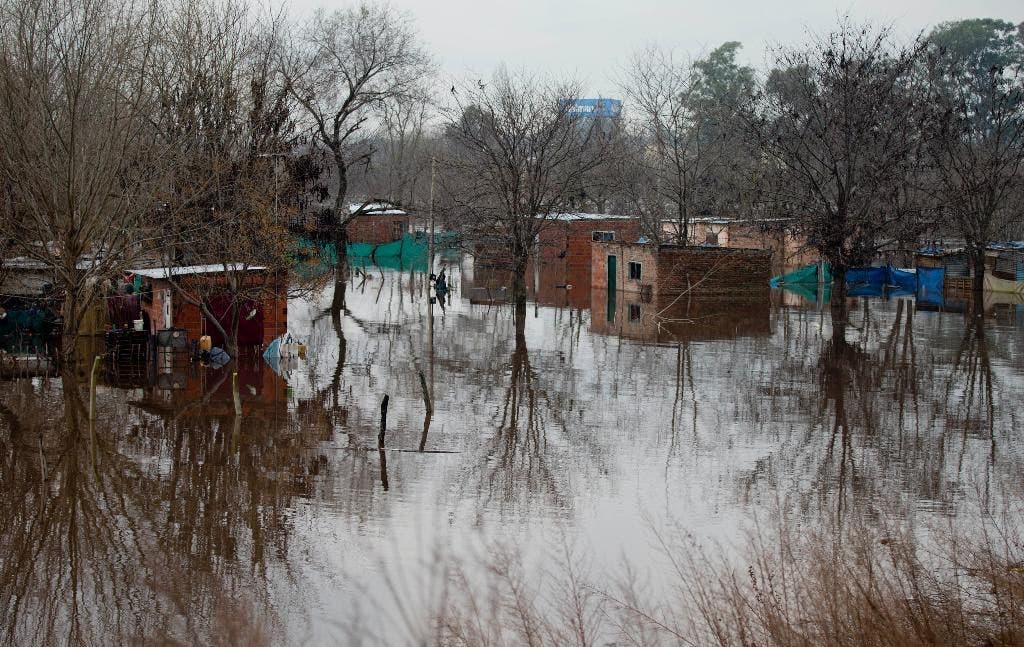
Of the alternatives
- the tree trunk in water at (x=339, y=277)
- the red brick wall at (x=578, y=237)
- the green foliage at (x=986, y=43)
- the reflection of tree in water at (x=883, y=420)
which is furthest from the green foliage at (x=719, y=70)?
the reflection of tree in water at (x=883, y=420)

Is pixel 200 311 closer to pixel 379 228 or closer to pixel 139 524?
pixel 139 524

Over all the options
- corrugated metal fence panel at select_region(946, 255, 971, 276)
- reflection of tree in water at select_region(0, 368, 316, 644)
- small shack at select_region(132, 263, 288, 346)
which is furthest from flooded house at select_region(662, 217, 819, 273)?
reflection of tree in water at select_region(0, 368, 316, 644)

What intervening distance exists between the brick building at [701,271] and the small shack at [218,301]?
19.4 meters

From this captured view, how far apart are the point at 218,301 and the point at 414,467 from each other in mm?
11479

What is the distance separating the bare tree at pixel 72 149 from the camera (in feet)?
71.2

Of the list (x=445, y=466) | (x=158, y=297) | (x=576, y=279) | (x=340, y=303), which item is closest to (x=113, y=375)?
(x=158, y=297)

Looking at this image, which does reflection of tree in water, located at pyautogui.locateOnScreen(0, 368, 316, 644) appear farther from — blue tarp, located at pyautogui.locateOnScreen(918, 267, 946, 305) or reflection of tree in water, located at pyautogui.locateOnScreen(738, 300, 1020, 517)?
blue tarp, located at pyautogui.locateOnScreen(918, 267, 946, 305)

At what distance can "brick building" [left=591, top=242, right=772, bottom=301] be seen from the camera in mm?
43438

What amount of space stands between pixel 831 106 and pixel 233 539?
30.8 meters

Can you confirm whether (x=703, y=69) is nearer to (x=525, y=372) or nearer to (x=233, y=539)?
(x=525, y=372)

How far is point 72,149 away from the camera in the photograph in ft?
69.7

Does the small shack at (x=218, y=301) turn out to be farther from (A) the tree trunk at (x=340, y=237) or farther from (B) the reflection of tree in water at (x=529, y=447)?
(A) the tree trunk at (x=340, y=237)

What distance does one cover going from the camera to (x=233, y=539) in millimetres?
12398

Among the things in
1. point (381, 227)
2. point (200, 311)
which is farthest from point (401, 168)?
point (200, 311)
